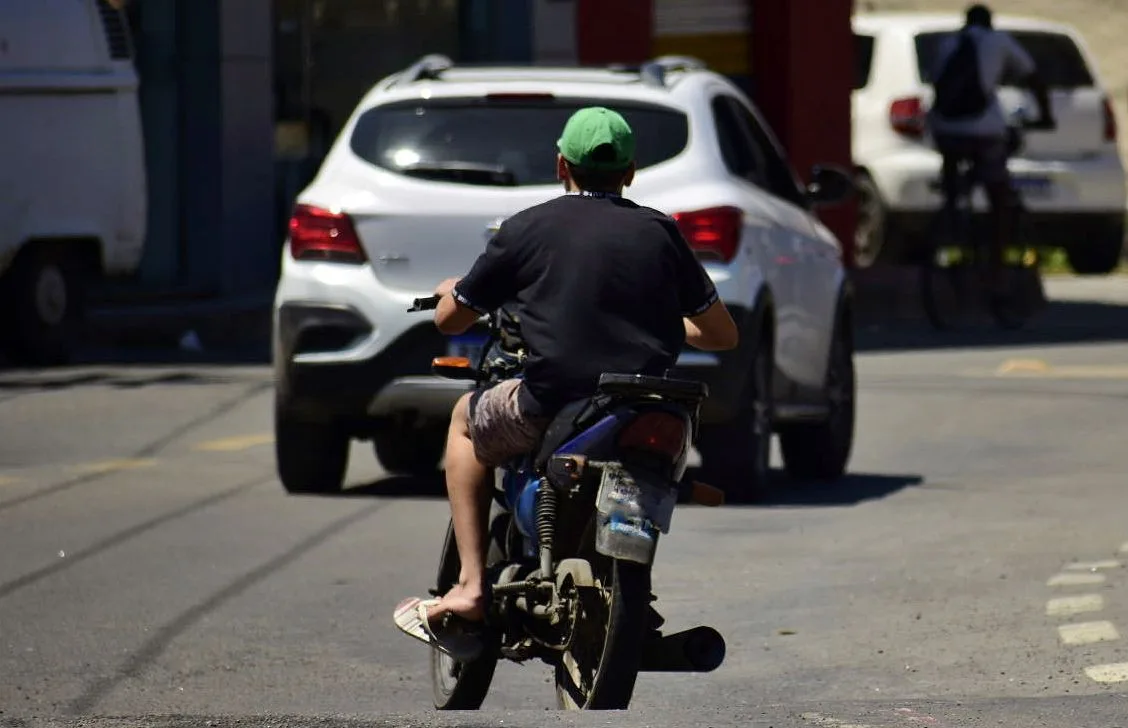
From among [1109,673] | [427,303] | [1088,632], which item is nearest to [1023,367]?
[1088,632]

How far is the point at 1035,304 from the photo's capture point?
20.0 m

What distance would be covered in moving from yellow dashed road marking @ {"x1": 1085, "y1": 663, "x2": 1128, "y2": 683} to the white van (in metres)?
9.94

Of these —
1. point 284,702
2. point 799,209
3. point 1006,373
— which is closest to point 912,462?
point 799,209

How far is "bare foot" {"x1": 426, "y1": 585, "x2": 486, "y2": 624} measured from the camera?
22.0 ft

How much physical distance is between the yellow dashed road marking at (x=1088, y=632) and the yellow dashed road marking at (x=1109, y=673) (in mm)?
399

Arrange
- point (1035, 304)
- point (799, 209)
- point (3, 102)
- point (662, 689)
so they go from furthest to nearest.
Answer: point (1035, 304) → point (3, 102) → point (799, 209) → point (662, 689)

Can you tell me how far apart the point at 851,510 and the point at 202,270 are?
10.2m

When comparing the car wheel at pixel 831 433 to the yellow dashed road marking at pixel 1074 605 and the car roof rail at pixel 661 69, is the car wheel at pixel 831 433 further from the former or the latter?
the yellow dashed road marking at pixel 1074 605

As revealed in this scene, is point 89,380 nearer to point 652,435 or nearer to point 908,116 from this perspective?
point 908,116

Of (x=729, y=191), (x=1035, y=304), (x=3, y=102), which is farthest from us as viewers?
(x=1035, y=304)

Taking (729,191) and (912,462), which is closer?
(729,191)

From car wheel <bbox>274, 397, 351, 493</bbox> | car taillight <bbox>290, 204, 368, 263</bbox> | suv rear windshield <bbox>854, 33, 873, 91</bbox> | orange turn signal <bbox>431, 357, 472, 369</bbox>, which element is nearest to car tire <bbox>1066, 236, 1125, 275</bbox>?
suv rear windshield <bbox>854, 33, 873, 91</bbox>

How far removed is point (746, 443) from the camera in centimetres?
1080

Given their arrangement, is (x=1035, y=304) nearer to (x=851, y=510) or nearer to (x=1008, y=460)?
(x=1008, y=460)
